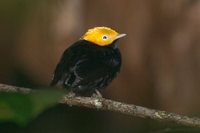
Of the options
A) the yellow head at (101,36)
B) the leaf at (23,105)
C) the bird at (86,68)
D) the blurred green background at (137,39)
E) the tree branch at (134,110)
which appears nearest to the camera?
the leaf at (23,105)

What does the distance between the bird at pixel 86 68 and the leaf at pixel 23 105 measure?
1.63 m

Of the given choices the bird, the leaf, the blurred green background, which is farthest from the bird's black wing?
the leaf

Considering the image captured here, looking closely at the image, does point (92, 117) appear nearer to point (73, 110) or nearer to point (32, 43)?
point (73, 110)

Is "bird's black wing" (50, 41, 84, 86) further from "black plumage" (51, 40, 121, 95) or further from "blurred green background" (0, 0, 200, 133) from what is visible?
"blurred green background" (0, 0, 200, 133)

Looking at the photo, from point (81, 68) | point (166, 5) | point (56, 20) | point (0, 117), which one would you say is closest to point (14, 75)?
point (56, 20)

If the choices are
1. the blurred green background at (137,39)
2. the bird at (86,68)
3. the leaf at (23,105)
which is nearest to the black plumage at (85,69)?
the bird at (86,68)

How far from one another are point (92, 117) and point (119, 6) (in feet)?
6.62

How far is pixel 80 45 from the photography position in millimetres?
3057

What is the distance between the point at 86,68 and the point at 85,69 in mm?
10

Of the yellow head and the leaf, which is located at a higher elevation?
the leaf

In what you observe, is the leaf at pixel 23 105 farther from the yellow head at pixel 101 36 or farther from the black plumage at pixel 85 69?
the yellow head at pixel 101 36

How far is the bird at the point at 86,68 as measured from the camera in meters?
2.57

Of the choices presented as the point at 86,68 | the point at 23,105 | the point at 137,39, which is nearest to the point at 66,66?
the point at 86,68

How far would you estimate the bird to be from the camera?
257 centimetres
